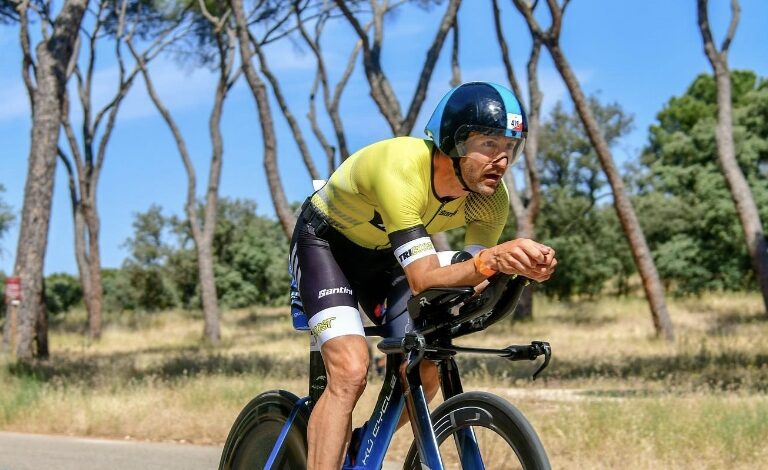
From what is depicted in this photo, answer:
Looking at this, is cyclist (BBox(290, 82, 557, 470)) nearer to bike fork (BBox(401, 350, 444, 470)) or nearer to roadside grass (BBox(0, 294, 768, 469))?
bike fork (BBox(401, 350, 444, 470))

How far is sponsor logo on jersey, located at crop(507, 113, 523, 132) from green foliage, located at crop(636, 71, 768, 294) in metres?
30.2

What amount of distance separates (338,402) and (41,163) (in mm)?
13833

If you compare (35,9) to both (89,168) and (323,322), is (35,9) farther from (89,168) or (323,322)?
(323,322)

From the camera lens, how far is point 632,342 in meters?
20.5

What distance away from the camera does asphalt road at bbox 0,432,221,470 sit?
720 centimetres

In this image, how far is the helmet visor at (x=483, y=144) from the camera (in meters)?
3.44

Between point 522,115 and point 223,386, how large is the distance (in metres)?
8.07

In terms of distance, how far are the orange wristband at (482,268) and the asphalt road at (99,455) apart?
14.3 feet

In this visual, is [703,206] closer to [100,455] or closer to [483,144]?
[100,455]

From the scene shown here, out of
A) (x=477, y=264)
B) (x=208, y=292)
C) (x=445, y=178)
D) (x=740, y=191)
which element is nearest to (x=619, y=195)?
(x=740, y=191)

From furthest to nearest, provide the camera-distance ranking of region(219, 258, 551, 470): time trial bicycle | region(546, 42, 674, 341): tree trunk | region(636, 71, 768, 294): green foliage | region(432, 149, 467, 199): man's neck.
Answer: region(636, 71, 768, 294): green foliage < region(546, 42, 674, 341): tree trunk < region(432, 149, 467, 199): man's neck < region(219, 258, 551, 470): time trial bicycle

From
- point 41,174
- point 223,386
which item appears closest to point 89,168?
point 41,174

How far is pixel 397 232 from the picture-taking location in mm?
3404

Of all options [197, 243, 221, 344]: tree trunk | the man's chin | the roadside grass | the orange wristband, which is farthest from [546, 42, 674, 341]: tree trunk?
the orange wristband
